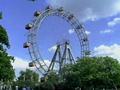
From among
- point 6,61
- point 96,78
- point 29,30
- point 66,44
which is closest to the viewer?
point 6,61

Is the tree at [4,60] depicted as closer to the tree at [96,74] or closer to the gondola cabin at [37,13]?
the tree at [96,74]

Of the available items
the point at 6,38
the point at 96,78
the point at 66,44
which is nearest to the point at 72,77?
the point at 96,78

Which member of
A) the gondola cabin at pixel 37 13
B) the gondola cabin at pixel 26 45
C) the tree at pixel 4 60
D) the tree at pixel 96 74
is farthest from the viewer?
the gondola cabin at pixel 37 13

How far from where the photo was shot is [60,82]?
3642 inches

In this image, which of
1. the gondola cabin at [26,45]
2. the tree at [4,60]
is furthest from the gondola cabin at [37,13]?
the tree at [4,60]

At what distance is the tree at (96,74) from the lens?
259 feet

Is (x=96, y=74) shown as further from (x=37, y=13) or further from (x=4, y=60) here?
(x=4, y=60)

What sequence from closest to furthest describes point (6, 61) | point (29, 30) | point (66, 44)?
1. point (6, 61)
2. point (29, 30)
3. point (66, 44)

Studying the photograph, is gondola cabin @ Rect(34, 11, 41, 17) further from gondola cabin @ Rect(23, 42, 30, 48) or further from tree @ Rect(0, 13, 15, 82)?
tree @ Rect(0, 13, 15, 82)

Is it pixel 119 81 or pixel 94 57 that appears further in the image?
pixel 94 57

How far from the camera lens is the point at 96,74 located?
78.8m

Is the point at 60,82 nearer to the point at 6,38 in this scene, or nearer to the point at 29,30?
the point at 29,30

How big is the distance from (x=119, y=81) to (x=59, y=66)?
1717 centimetres

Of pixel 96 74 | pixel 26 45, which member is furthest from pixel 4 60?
pixel 26 45
